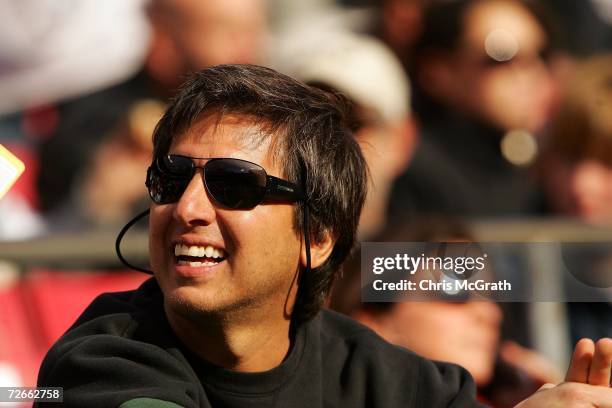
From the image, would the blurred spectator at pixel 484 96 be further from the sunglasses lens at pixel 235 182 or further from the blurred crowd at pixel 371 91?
the sunglasses lens at pixel 235 182

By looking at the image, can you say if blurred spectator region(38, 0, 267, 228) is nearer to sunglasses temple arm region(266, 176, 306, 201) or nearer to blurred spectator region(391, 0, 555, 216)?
blurred spectator region(391, 0, 555, 216)

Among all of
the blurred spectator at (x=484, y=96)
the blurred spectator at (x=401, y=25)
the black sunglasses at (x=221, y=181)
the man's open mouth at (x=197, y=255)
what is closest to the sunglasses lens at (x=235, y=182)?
the black sunglasses at (x=221, y=181)

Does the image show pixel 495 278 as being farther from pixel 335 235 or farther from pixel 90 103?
pixel 90 103

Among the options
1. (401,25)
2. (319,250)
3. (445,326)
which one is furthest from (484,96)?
(319,250)

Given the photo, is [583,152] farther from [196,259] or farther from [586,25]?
[196,259]

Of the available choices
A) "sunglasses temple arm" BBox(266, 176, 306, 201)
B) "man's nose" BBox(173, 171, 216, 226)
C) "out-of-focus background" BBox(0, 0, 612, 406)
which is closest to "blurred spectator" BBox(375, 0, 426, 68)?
"out-of-focus background" BBox(0, 0, 612, 406)

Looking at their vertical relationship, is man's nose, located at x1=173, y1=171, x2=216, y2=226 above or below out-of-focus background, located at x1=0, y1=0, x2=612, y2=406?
below

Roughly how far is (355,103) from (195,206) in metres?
2.37

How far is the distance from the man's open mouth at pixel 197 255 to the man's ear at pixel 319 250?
0.91ft

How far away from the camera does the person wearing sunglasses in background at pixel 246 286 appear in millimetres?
2135

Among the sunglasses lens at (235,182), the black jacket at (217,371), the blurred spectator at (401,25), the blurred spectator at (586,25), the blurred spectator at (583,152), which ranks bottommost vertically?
the black jacket at (217,371)

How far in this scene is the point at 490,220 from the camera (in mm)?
4844

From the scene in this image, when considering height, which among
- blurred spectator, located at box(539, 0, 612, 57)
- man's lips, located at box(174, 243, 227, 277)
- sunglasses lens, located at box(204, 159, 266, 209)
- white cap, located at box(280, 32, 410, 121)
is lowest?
man's lips, located at box(174, 243, 227, 277)

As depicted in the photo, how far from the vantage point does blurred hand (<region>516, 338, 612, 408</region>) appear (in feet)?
6.95
